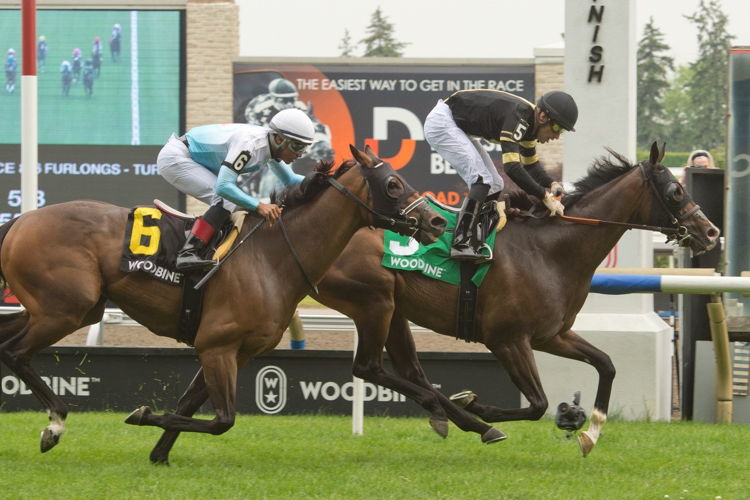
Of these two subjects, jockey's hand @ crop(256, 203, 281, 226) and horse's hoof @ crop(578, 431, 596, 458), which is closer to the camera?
jockey's hand @ crop(256, 203, 281, 226)

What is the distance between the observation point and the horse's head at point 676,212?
22.9ft

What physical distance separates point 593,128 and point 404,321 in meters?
2.61

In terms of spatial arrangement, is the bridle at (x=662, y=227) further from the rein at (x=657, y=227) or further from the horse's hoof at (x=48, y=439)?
the horse's hoof at (x=48, y=439)

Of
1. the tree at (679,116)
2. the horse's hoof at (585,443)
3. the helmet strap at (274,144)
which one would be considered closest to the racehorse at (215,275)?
the helmet strap at (274,144)

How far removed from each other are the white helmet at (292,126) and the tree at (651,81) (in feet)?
219

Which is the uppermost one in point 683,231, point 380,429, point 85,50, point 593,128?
point 85,50

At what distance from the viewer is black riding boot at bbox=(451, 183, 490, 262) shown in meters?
6.90

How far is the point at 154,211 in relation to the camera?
21.3 ft

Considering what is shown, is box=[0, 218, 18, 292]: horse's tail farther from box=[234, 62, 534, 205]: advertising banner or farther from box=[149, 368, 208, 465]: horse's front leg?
box=[234, 62, 534, 205]: advertising banner

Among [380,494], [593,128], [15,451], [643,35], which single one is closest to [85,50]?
[593,128]

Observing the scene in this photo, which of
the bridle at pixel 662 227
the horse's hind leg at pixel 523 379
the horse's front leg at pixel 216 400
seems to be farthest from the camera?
the bridle at pixel 662 227

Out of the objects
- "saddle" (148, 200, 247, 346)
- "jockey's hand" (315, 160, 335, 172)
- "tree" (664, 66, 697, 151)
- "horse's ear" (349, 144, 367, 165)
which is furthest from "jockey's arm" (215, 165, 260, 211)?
"tree" (664, 66, 697, 151)

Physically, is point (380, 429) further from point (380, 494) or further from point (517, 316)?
point (380, 494)

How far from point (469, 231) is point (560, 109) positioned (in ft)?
2.77
